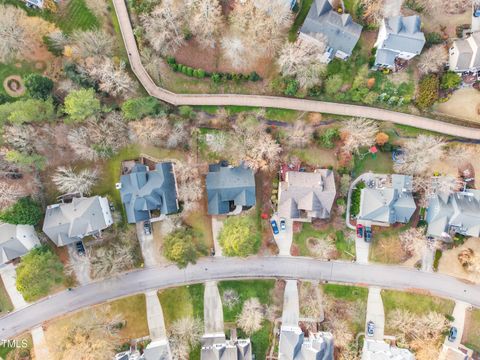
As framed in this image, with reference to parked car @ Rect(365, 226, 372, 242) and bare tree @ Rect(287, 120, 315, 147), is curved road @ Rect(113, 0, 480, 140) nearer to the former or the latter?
bare tree @ Rect(287, 120, 315, 147)

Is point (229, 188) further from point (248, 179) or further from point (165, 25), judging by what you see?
point (165, 25)

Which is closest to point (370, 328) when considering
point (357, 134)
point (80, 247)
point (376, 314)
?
point (376, 314)

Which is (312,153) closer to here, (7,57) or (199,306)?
(199,306)

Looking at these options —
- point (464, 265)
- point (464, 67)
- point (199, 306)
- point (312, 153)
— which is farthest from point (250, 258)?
point (464, 67)

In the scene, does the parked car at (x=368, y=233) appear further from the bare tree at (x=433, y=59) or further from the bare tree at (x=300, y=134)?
the bare tree at (x=433, y=59)

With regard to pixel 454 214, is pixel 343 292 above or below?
below

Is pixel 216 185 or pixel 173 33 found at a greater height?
pixel 173 33

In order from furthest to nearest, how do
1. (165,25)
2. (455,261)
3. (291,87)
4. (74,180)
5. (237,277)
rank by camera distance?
(455,261) < (237,277) < (291,87) < (165,25) < (74,180)
